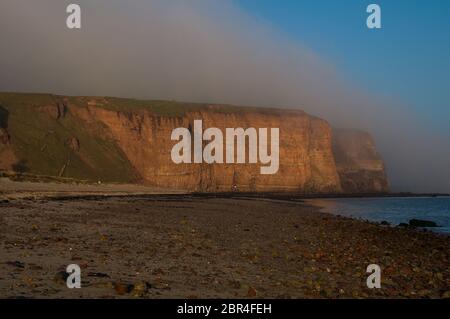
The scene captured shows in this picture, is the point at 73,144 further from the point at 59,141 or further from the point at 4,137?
the point at 4,137

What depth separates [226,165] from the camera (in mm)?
146625

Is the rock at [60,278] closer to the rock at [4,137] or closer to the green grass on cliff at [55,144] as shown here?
the green grass on cliff at [55,144]

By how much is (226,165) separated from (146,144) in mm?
23581

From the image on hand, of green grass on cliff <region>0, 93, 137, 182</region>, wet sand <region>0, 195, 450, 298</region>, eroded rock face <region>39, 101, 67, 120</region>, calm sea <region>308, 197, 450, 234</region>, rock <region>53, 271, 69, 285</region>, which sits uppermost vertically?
eroded rock face <region>39, 101, 67, 120</region>

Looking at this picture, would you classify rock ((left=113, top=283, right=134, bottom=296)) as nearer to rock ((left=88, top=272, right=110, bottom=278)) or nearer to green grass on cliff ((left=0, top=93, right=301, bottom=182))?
rock ((left=88, top=272, right=110, bottom=278))

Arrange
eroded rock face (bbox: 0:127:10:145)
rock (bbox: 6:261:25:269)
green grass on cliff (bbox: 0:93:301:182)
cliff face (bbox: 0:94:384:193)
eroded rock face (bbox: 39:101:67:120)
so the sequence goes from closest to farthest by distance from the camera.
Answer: rock (bbox: 6:261:25:269) → eroded rock face (bbox: 0:127:10:145) → green grass on cliff (bbox: 0:93:301:182) → cliff face (bbox: 0:94:384:193) → eroded rock face (bbox: 39:101:67:120)

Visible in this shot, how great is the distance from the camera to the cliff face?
106312mm

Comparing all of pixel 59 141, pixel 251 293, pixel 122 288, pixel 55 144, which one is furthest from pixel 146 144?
pixel 122 288

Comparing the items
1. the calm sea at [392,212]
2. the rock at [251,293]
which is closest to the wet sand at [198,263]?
the rock at [251,293]

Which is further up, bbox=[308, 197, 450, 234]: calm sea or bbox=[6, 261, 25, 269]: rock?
bbox=[6, 261, 25, 269]: rock

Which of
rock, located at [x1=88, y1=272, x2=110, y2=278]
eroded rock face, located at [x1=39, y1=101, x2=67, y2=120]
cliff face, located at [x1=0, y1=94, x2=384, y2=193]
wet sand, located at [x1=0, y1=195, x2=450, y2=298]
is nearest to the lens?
wet sand, located at [x1=0, y1=195, x2=450, y2=298]

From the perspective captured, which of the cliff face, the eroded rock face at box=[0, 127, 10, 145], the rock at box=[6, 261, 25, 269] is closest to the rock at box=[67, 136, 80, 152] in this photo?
the cliff face
